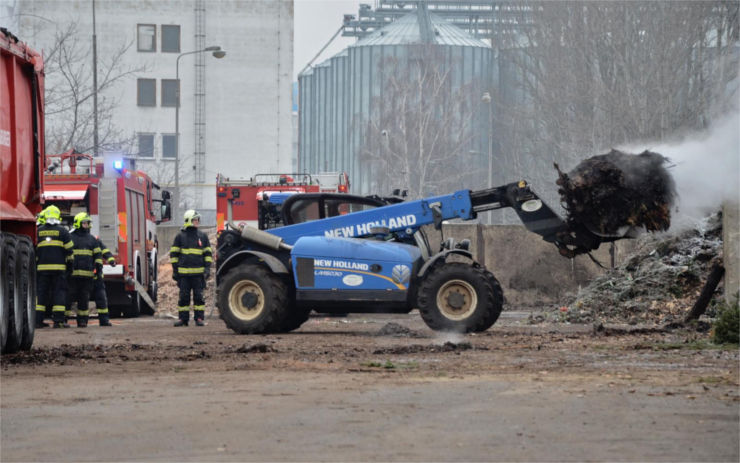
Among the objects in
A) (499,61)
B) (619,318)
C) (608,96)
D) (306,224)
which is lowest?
(619,318)

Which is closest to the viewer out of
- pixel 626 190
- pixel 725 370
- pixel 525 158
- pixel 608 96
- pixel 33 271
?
pixel 725 370

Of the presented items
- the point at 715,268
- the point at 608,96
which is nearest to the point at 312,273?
the point at 715,268

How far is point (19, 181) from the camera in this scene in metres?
13.0

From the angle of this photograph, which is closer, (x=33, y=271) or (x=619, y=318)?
(x=33, y=271)

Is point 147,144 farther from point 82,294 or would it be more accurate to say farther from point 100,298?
point 82,294

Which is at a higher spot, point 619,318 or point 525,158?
point 525,158

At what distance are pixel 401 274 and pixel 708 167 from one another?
4224 millimetres

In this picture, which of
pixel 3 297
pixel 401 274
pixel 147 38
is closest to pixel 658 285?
pixel 401 274

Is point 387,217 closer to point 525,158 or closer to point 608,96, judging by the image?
point 608,96

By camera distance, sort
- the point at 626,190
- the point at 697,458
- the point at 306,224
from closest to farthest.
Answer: the point at 697,458, the point at 626,190, the point at 306,224

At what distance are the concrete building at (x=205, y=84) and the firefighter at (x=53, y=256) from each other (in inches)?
1858

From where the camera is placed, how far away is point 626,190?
1445 centimetres

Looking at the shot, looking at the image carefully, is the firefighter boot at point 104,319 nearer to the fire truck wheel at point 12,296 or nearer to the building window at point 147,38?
the fire truck wheel at point 12,296

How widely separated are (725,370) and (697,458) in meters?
4.21
